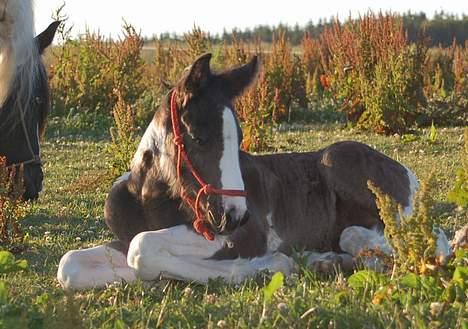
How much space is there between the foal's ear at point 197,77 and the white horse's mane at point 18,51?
8.09ft

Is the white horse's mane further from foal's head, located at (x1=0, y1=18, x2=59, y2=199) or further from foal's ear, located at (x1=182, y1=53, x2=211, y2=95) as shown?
foal's ear, located at (x1=182, y1=53, x2=211, y2=95)

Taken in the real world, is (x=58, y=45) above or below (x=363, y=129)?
above

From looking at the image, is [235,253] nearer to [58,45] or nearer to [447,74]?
[58,45]

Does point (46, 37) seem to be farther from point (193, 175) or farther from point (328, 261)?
point (328, 261)

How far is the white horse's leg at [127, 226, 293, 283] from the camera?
192 inches

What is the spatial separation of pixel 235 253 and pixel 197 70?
3.67ft

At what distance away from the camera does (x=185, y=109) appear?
15.7 feet

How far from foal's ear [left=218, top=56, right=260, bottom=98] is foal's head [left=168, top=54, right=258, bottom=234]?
0.30ft

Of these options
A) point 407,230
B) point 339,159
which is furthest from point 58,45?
point 407,230

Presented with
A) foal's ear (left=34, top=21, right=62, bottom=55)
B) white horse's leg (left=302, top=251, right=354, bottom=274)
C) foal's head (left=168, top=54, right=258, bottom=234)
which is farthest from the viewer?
foal's ear (left=34, top=21, right=62, bottom=55)

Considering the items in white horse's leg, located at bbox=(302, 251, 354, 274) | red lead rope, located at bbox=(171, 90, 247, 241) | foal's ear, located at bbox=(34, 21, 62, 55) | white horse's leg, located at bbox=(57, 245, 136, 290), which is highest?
foal's ear, located at bbox=(34, 21, 62, 55)

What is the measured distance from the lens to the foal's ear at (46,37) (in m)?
7.52

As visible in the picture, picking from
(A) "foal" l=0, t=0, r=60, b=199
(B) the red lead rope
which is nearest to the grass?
(B) the red lead rope

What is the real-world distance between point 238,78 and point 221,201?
81 centimetres
